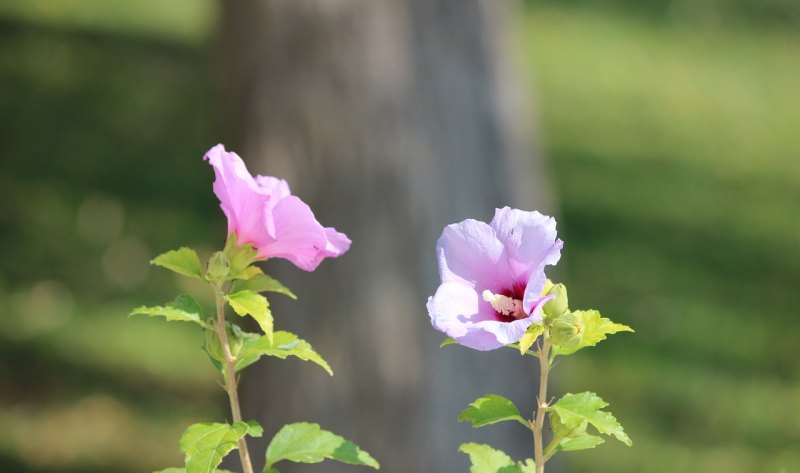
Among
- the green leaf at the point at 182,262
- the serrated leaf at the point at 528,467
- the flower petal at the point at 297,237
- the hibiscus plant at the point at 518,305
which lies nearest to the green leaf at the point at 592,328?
the hibiscus plant at the point at 518,305

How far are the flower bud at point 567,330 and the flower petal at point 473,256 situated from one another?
0.08m

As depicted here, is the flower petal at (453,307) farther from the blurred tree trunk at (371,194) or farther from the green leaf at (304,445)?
the blurred tree trunk at (371,194)

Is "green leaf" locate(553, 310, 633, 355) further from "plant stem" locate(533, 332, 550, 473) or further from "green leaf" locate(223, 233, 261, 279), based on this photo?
"green leaf" locate(223, 233, 261, 279)

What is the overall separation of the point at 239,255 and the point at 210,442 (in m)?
0.17

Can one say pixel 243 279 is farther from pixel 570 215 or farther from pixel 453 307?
pixel 570 215

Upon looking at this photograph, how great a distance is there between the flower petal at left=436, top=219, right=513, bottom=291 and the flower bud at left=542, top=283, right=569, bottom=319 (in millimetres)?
68

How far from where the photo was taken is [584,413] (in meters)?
1.09

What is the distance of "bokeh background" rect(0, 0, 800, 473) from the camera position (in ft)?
18.1

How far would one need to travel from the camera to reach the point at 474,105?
4.23 metres

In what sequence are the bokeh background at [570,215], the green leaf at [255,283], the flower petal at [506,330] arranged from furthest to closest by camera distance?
the bokeh background at [570,215]
the green leaf at [255,283]
the flower petal at [506,330]

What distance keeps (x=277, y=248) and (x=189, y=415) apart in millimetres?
4541

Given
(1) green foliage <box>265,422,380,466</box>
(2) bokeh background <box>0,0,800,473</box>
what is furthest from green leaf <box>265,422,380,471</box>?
(2) bokeh background <box>0,0,800,473</box>

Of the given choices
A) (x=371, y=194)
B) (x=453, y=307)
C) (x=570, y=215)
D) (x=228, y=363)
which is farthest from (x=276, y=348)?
(x=570, y=215)

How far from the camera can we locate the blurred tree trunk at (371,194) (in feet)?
13.1
